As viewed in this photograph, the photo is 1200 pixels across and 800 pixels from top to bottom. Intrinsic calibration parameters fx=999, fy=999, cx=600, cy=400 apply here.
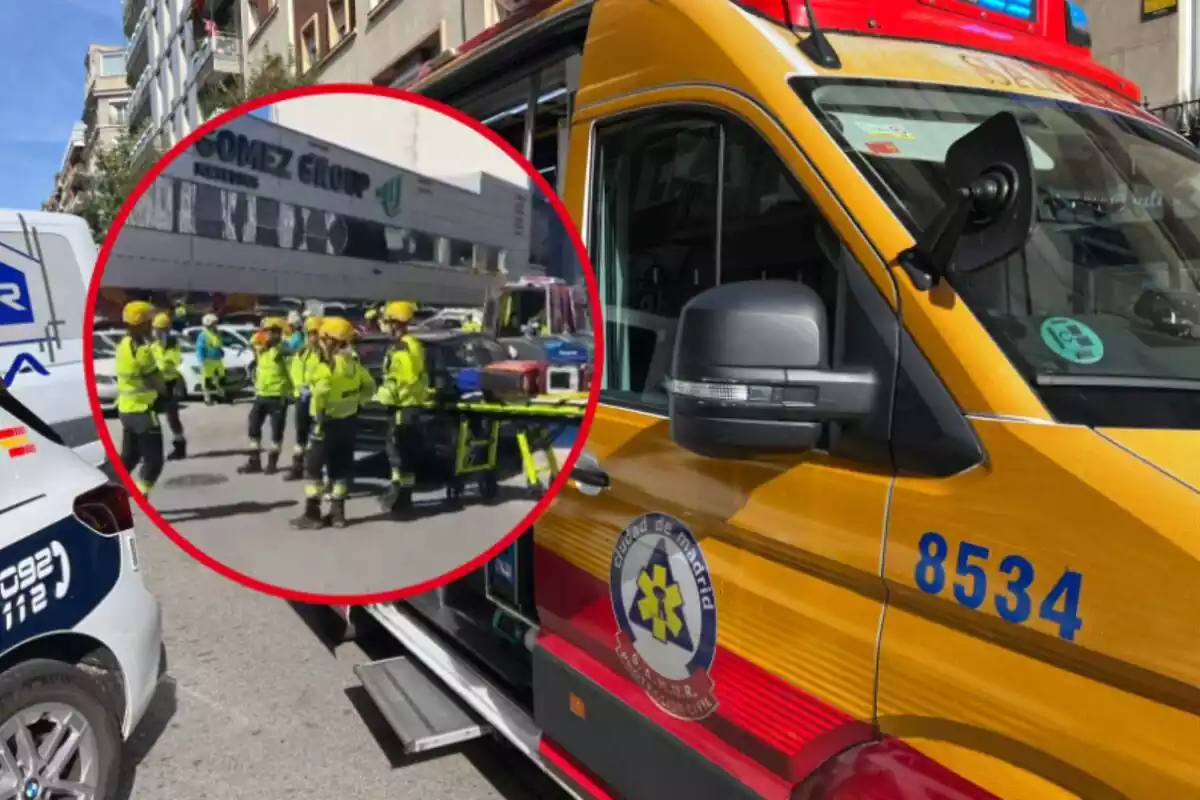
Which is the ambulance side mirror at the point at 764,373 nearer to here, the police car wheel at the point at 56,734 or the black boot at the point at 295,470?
the black boot at the point at 295,470

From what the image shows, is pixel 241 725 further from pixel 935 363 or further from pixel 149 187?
pixel 935 363

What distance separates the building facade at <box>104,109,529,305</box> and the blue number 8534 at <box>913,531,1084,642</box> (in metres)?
1.19

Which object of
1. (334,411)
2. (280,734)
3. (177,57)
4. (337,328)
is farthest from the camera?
(177,57)

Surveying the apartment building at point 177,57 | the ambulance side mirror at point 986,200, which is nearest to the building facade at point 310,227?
the ambulance side mirror at point 986,200

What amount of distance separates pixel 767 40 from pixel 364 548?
1651 millimetres

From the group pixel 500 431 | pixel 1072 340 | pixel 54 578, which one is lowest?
pixel 54 578

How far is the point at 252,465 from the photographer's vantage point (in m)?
2.51

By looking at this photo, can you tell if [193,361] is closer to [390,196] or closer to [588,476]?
[390,196]

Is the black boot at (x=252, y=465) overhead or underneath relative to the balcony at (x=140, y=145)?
underneath

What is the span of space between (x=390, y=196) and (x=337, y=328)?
349 mm

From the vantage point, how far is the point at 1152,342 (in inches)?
71.3

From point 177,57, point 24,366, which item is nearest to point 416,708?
point 24,366

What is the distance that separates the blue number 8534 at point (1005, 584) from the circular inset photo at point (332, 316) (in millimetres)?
952

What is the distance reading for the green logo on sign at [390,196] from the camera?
8.02ft
